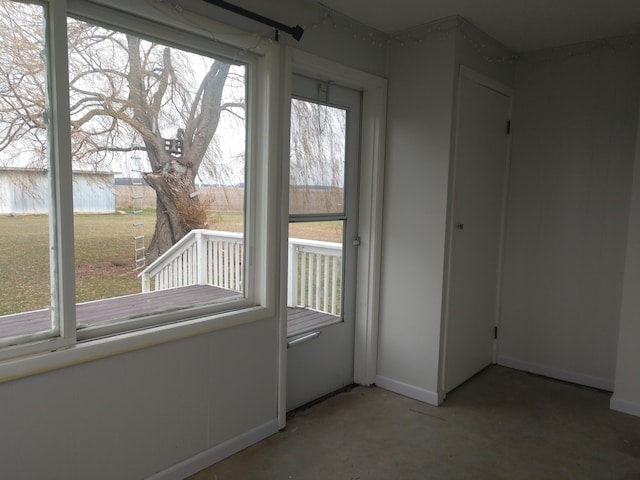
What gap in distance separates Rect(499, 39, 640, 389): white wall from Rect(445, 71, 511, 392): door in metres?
0.16

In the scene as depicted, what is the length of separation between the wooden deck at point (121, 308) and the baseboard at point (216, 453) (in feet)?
2.40

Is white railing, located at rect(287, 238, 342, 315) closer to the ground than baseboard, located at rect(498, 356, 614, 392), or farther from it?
farther from it

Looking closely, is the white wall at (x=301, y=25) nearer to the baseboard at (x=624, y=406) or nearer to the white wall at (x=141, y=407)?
the white wall at (x=141, y=407)

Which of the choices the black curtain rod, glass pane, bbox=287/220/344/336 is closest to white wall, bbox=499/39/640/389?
glass pane, bbox=287/220/344/336

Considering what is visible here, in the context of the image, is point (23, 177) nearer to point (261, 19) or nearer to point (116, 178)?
point (116, 178)

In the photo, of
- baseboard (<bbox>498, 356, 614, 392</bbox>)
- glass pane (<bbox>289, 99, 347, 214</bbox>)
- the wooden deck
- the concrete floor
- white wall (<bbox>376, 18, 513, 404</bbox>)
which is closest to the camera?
the wooden deck

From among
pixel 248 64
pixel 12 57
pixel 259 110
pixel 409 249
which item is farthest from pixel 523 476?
pixel 12 57

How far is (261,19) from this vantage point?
88.0 inches

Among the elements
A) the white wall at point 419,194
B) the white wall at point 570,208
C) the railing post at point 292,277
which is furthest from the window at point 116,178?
the white wall at point 570,208

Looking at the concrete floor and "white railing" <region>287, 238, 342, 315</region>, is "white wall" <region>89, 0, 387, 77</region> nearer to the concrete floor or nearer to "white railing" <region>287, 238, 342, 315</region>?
"white railing" <region>287, 238, 342, 315</region>

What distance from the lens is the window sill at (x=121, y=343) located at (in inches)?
65.2

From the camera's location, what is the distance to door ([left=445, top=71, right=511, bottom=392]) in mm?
3061

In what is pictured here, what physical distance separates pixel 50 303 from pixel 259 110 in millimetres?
1335

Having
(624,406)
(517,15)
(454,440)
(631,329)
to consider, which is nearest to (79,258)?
(454,440)
